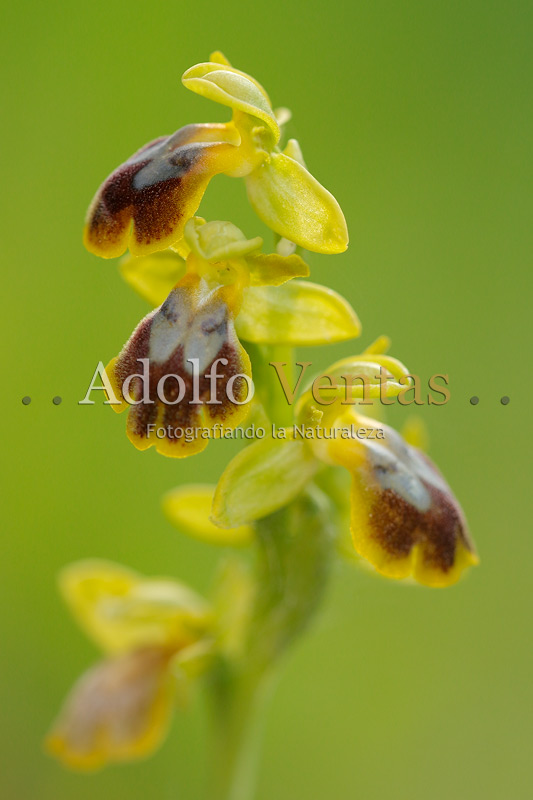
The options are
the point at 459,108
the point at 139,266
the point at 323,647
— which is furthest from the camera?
the point at 459,108

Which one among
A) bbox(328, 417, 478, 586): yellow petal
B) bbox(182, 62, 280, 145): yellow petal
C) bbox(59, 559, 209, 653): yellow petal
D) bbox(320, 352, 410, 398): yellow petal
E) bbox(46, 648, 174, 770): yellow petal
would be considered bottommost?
bbox(46, 648, 174, 770): yellow petal

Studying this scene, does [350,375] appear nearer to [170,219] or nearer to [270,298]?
[270,298]

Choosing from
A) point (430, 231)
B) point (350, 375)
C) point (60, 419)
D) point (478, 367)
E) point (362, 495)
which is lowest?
point (362, 495)

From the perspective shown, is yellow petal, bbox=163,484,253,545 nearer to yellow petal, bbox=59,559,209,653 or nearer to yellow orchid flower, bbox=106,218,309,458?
yellow petal, bbox=59,559,209,653

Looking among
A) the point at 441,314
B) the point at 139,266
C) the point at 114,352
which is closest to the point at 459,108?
the point at 441,314

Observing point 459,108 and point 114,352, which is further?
point 459,108

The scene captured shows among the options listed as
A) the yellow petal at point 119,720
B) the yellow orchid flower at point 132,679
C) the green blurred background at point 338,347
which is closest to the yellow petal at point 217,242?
the yellow orchid flower at point 132,679

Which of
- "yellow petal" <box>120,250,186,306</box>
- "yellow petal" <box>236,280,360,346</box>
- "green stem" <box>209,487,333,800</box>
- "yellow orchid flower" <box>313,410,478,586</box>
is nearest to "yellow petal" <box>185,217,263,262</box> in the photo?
"yellow petal" <box>236,280,360,346</box>
